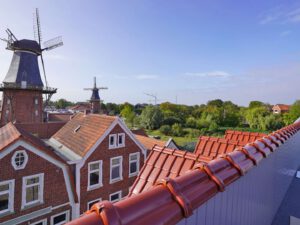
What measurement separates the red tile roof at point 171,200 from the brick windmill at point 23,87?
22.3m

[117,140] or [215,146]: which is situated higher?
[215,146]

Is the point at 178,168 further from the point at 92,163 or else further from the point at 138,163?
the point at 138,163

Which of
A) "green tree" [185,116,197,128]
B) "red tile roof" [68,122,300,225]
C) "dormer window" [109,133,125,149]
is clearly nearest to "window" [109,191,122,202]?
"dormer window" [109,133,125,149]

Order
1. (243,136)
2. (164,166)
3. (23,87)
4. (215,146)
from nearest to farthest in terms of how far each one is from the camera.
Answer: (164,166) → (215,146) → (243,136) → (23,87)

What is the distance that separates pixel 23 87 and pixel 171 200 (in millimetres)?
22916

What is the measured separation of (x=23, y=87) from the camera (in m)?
20.4

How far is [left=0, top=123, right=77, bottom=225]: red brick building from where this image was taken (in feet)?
25.6

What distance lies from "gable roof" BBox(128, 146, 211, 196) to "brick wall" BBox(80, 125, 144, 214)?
709cm

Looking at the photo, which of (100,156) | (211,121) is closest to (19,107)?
(100,156)

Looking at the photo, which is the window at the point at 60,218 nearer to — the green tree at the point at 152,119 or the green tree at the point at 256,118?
the green tree at the point at 152,119

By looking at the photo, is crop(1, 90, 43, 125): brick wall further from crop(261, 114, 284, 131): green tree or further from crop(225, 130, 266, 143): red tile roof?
crop(261, 114, 284, 131): green tree

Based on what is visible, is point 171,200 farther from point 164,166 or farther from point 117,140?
point 117,140

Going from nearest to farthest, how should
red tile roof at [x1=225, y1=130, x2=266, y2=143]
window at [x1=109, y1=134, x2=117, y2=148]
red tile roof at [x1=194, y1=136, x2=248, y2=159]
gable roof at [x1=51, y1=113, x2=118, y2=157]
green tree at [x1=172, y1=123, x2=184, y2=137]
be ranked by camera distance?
1. red tile roof at [x1=194, y1=136, x2=248, y2=159]
2. red tile roof at [x1=225, y1=130, x2=266, y2=143]
3. gable roof at [x1=51, y1=113, x2=118, y2=157]
4. window at [x1=109, y1=134, x2=117, y2=148]
5. green tree at [x1=172, y1=123, x2=184, y2=137]

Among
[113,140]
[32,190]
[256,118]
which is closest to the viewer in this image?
[32,190]
